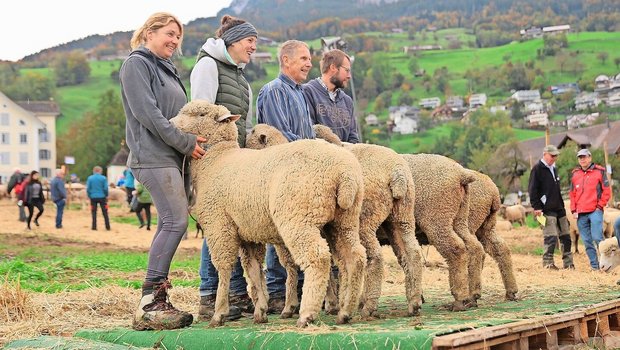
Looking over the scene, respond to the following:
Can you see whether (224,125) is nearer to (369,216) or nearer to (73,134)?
(369,216)

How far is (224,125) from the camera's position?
8023 mm

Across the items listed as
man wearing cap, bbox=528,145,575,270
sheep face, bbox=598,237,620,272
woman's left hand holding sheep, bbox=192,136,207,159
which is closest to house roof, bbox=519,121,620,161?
man wearing cap, bbox=528,145,575,270

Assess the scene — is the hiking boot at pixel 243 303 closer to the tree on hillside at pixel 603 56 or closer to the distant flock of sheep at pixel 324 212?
the distant flock of sheep at pixel 324 212

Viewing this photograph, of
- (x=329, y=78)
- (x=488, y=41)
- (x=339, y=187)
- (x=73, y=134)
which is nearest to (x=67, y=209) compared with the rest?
(x=329, y=78)

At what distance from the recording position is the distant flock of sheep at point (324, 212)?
7012mm

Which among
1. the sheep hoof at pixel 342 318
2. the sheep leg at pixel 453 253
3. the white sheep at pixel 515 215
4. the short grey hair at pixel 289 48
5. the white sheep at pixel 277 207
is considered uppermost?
the short grey hair at pixel 289 48

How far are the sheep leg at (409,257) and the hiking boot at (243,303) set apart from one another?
147 centimetres

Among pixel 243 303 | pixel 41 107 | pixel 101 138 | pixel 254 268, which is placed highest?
pixel 41 107

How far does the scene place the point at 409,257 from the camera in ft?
26.7

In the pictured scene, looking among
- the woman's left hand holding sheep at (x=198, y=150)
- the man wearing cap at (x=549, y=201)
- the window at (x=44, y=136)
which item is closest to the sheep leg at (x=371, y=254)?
the woman's left hand holding sheep at (x=198, y=150)

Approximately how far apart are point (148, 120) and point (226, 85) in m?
1.14

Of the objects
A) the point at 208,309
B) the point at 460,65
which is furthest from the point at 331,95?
the point at 460,65

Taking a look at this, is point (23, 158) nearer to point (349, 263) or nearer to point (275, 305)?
point (275, 305)

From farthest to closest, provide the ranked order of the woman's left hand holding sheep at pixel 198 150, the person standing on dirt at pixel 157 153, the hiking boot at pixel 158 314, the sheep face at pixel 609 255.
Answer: the sheep face at pixel 609 255, the woman's left hand holding sheep at pixel 198 150, the person standing on dirt at pixel 157 153, the hiking boot at pixel 158 314
